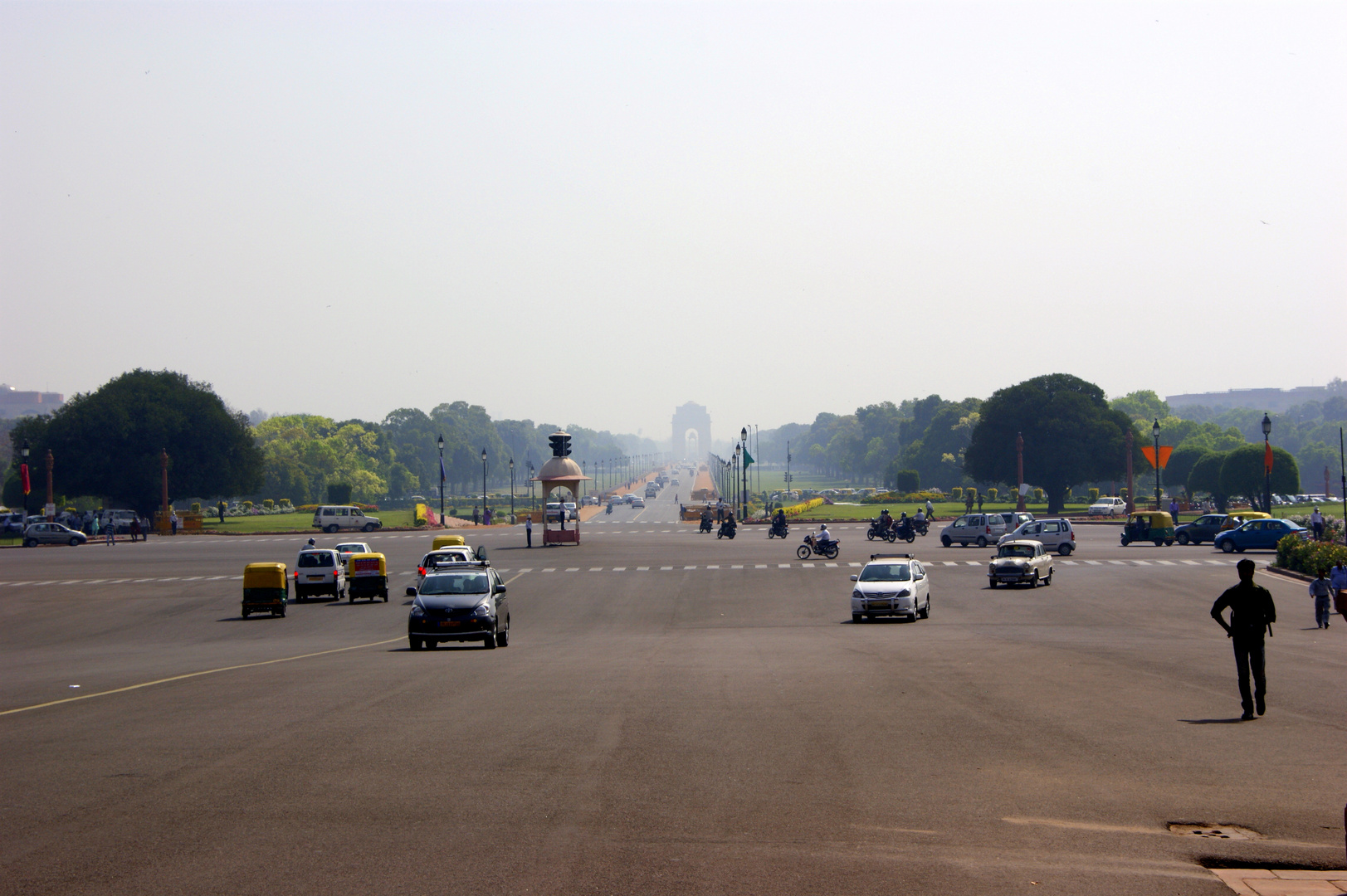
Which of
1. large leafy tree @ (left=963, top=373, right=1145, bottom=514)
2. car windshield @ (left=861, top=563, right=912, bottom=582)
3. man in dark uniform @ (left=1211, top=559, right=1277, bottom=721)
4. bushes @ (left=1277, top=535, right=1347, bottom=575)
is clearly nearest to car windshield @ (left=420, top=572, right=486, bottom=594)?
car windshield @ (left=861, top=563, right=912, bottom=582)

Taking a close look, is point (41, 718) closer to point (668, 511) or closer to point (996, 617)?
point (996, 617)

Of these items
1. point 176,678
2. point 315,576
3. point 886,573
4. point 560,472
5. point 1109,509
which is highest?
point 560,472

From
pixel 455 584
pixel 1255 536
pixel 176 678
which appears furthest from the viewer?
pixel 1255 536

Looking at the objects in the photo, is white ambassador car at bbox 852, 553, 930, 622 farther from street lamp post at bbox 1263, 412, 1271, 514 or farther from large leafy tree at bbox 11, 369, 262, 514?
large leafy tree at bbox 11, 369, 262, 514

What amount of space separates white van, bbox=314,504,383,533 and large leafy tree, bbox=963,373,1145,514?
174ft

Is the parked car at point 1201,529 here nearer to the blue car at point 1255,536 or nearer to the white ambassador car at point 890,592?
the blue car at point 1255,536

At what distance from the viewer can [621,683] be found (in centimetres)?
1481

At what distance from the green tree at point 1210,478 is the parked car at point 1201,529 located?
3783cm

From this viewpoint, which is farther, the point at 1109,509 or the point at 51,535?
the point at 1109,509

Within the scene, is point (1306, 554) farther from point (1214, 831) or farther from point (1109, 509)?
point (1109, 509)

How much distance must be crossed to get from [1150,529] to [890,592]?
32373 mm

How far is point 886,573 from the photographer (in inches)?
1056

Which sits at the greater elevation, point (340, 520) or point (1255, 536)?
point (340, 520)

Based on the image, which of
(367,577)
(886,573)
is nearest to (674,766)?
(886,573)
